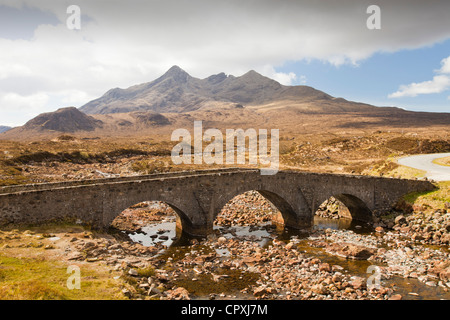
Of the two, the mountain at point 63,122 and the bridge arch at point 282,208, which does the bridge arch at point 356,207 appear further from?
the mountain at point 63,122

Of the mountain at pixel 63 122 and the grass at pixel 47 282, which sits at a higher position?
the mountain at pixel 63 122

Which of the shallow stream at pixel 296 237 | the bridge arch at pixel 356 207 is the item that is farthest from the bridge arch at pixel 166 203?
the bridge arch at pixel 356 207

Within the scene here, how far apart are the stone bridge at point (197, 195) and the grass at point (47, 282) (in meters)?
4.49

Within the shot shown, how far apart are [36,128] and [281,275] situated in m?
187

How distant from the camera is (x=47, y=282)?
11.4 meters

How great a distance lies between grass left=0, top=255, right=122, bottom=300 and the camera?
993 cm

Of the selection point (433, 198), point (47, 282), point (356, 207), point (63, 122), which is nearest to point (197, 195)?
point (47, 282)

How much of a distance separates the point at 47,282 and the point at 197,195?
40.3 feet

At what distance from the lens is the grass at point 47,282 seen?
9930mm

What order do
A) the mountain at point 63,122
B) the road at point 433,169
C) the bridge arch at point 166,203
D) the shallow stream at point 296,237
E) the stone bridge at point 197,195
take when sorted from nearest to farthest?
the shallow stream at point 296,237 → the stone bridge at point 197,195 → the bridge arch at point 166,203 → the road at point 433,169 → the mountain at point 63,122

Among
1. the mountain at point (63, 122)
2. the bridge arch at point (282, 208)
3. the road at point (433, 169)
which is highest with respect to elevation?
the mountain at point (63, 122)

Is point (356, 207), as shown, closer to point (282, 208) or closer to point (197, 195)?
point (282, 208)

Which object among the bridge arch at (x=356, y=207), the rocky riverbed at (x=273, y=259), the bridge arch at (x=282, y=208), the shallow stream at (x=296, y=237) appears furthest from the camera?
the bridge arch at (x=356, y=207)
